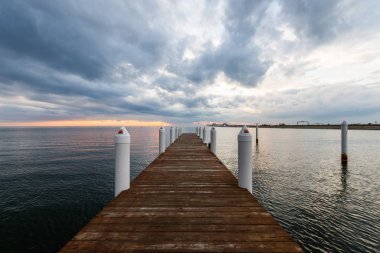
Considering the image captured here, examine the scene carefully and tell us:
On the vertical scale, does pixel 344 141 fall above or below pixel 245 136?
below

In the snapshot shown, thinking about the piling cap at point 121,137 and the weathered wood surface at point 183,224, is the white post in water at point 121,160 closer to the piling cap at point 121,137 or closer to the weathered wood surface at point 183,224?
the piling cap at point 121,137

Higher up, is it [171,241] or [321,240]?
[171,241]

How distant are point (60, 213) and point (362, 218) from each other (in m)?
11.7

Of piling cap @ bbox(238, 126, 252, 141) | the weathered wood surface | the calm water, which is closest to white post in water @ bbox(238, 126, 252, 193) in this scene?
piling cap @ bbox(238, 126, 252, 141)

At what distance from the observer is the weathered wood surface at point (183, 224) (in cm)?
251

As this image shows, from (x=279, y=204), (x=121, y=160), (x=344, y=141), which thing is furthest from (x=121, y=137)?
(x=344, y=141)

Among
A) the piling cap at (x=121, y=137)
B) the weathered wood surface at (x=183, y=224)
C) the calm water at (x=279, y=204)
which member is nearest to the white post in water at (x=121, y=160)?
the piling cap at (x=121, y=137)

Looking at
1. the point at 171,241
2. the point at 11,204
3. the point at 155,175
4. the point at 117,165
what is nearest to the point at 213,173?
the point at 155,175

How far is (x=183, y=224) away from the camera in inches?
121

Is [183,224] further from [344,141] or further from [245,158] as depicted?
[344,141]

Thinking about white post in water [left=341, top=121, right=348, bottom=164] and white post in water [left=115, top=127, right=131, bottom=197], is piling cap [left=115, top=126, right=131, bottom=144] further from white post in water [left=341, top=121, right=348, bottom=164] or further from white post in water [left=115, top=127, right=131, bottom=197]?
white post in water [left=341, top=121, right=348, bottom=164]

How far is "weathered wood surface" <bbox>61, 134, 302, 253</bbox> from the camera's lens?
251 centimetres

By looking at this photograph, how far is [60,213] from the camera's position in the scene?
8.52 meters

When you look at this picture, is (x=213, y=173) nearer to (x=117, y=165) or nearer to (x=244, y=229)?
(x=117, y=165)
